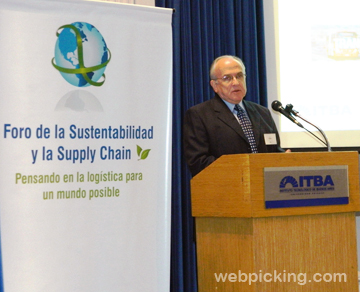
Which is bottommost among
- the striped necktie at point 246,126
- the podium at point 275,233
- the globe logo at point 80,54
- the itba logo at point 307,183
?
the podium at point 275,233

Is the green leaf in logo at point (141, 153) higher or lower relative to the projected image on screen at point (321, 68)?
lower

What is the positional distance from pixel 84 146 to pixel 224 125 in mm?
1062

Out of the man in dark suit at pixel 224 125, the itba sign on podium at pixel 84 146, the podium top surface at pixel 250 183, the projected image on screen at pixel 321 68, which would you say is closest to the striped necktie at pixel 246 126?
the man in dark suit at pixel 224 125

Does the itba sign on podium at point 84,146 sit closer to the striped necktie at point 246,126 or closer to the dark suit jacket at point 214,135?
the dark suit jacket at point 214,135

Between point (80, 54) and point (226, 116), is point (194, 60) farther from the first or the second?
point (80, 54)

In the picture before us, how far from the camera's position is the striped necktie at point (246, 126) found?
2.87 metres

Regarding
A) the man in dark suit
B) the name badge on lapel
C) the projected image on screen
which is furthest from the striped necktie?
the projected image on screen

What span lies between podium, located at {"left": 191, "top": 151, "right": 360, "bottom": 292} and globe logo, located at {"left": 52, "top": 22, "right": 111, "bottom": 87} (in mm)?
704

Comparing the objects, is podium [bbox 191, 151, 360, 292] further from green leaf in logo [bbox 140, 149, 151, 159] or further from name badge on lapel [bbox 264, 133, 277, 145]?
name badge on lapel [bbox 264, 133, 277, 145]

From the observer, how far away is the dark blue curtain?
3773mm

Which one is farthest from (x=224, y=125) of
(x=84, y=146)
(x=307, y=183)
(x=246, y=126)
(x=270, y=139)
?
(x=84, y=146)

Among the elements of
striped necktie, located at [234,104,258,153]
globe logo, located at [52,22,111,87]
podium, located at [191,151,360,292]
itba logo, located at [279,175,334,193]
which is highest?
globe logo, located at [52,22,111,87]

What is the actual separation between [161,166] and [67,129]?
46 centimetres

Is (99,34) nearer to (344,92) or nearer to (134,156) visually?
(134,156)
